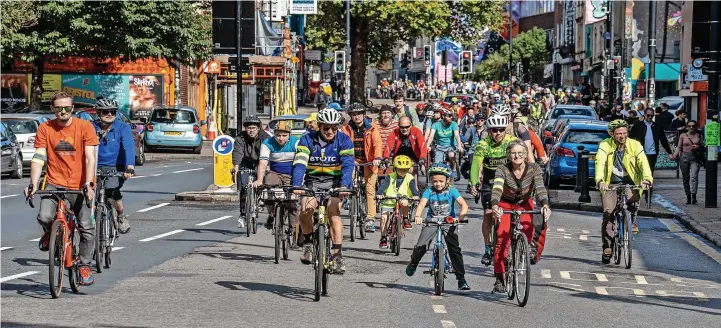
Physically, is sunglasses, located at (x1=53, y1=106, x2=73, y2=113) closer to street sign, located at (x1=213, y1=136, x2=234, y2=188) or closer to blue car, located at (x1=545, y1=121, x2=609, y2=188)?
street sign, located at (x1=213, y1=136, x2=234, y2=188)

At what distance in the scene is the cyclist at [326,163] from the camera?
1293 cm

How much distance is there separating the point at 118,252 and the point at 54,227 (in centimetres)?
456

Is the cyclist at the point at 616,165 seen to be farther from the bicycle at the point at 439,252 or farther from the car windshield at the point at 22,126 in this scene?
the car windshield at the point at 22,126

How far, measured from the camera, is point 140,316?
445 inches

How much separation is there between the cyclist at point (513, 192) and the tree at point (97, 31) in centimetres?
3601

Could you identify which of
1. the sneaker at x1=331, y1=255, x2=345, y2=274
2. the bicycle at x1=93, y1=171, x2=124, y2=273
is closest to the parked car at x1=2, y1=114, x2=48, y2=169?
the bicycle at x1=93, y1=171, x2=124, y2=273

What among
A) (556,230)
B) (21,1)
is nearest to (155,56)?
(21,1)

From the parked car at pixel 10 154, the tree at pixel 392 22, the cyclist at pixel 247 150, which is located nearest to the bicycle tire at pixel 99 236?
the cyclist at pixel 247 150

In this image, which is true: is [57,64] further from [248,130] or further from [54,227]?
[54,227]

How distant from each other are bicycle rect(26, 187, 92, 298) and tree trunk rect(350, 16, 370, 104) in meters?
55.1

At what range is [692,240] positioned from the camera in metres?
20.1

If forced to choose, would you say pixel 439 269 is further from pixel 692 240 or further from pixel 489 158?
pixel 692 240

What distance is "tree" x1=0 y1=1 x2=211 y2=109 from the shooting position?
4753 centimetres

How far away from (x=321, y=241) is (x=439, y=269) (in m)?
1.17
